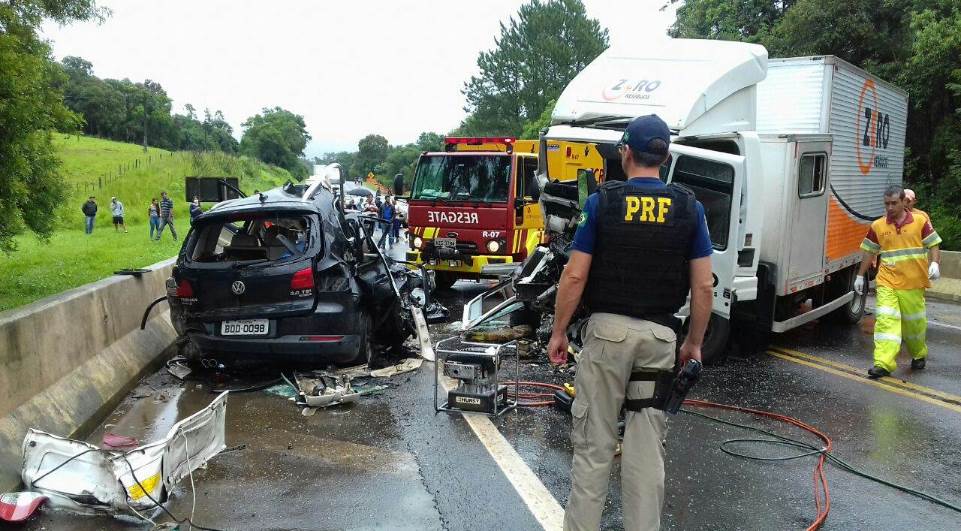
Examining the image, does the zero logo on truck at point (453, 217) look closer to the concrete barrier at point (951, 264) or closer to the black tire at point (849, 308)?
the black tire at point (849, 308)

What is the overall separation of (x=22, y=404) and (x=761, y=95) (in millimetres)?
8758

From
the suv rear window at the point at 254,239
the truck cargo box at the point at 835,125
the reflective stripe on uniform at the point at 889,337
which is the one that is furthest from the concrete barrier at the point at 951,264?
the suv rear window at the point at 254,239

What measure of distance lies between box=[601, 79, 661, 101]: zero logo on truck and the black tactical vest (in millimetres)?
4607

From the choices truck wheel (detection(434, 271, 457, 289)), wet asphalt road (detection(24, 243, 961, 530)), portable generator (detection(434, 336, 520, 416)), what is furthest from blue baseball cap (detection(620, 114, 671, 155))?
truck wheel (detection(434, 271, 457, 289))

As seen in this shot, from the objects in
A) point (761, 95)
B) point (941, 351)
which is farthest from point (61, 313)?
point (941, 351)

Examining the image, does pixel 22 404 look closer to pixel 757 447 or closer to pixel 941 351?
pixel 757 447

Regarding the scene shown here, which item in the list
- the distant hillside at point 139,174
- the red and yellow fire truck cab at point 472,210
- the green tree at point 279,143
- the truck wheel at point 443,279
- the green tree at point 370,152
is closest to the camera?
the red and yellow fire truck cab at point 472,210

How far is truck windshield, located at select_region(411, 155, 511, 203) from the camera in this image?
12.2 metres

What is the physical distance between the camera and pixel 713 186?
7.06 metres

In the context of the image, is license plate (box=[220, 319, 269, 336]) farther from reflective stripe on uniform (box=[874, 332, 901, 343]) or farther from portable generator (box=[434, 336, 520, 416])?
reflective stripe on uniform (box=[874, 332, 901, 343])

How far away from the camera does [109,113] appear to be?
9669 cm

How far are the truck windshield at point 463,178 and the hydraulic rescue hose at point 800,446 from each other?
570 cm

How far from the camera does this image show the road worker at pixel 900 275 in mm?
7242

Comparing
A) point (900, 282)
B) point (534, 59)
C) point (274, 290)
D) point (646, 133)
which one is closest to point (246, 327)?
point (274, 290)
